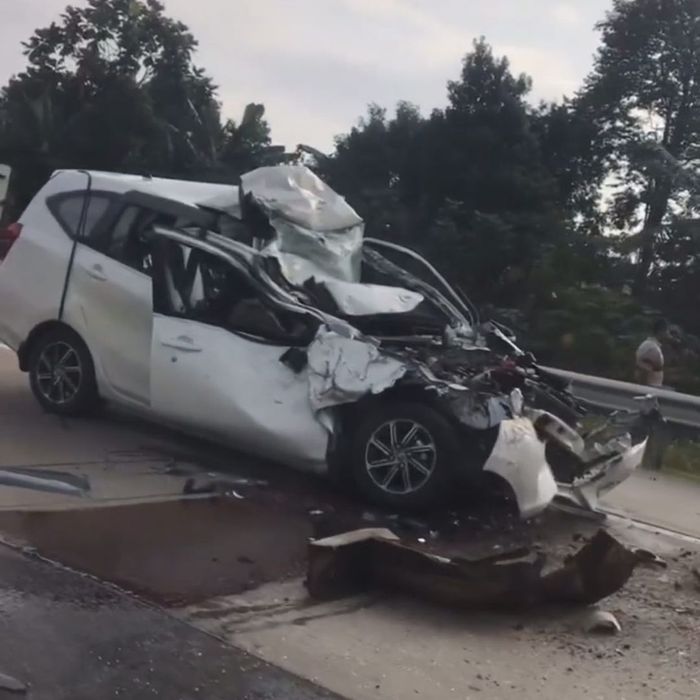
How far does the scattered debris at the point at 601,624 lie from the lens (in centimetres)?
577

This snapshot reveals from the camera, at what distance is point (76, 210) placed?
9.17 meters

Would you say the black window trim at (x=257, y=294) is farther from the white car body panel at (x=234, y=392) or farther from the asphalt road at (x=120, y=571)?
the asphalt road at (x=120, y=571)

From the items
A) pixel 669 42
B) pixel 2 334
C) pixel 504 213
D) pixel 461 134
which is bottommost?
pixel 2 334

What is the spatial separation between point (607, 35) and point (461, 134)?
4.02 meters

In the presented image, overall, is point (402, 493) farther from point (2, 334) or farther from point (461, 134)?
point (461, 134)

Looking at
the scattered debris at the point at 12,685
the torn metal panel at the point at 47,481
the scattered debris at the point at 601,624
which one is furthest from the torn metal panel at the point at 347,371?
the scattered debris at the point at 12,685

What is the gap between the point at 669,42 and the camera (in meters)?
26.1

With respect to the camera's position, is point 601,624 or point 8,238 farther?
point 8,238

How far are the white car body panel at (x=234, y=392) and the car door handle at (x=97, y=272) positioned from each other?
0.67 metres

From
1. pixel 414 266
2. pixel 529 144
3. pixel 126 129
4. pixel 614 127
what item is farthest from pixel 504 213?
pixel 414 266

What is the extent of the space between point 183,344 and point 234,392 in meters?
0.53

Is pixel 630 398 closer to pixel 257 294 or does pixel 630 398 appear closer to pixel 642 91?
pixel 257 294

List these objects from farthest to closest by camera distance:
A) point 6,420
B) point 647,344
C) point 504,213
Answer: point 504,213, point 647,344, point 6,420

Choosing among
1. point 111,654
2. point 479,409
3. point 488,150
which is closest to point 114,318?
point 479,409
